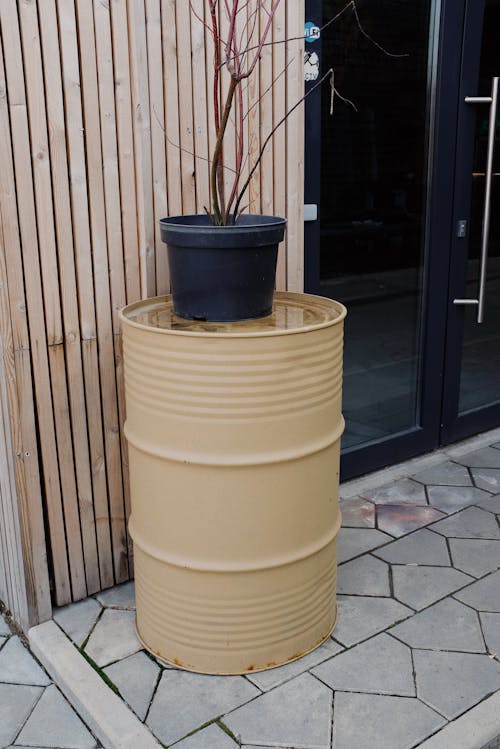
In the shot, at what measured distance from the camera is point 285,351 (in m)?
2.21

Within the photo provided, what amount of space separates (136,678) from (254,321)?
121 centimetres

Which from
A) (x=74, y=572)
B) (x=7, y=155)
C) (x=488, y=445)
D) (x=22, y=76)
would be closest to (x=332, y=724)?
(x=74, y=572)

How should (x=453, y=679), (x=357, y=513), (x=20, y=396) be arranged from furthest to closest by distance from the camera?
1. (x=357, y=513)
2. (x=20, y=396)
3. (x=453, y=679)

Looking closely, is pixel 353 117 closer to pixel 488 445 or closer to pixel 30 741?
pixel 488 445

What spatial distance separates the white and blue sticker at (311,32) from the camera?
3.21 m

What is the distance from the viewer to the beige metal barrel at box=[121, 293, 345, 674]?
7.23 feet

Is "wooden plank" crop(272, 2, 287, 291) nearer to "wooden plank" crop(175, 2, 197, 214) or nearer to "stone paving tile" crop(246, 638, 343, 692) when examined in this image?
"wooden plank" crop(175, 2, 197, 214)

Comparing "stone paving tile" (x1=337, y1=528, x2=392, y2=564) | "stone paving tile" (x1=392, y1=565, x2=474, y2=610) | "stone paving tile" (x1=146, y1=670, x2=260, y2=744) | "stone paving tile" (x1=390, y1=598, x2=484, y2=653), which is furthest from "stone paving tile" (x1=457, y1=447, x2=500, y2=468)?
"stone paving tile" (x1=146, y1=670, x2=260, y2=744)

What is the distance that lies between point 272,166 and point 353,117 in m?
0.75

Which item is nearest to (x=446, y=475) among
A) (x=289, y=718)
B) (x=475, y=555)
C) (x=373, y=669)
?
(x=475, y=555)

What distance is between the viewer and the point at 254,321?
2.41 m

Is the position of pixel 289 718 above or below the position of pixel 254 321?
below

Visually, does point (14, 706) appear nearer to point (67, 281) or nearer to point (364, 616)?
point (364, 616)

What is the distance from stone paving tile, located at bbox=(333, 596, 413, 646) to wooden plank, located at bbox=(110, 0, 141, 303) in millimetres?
1379
